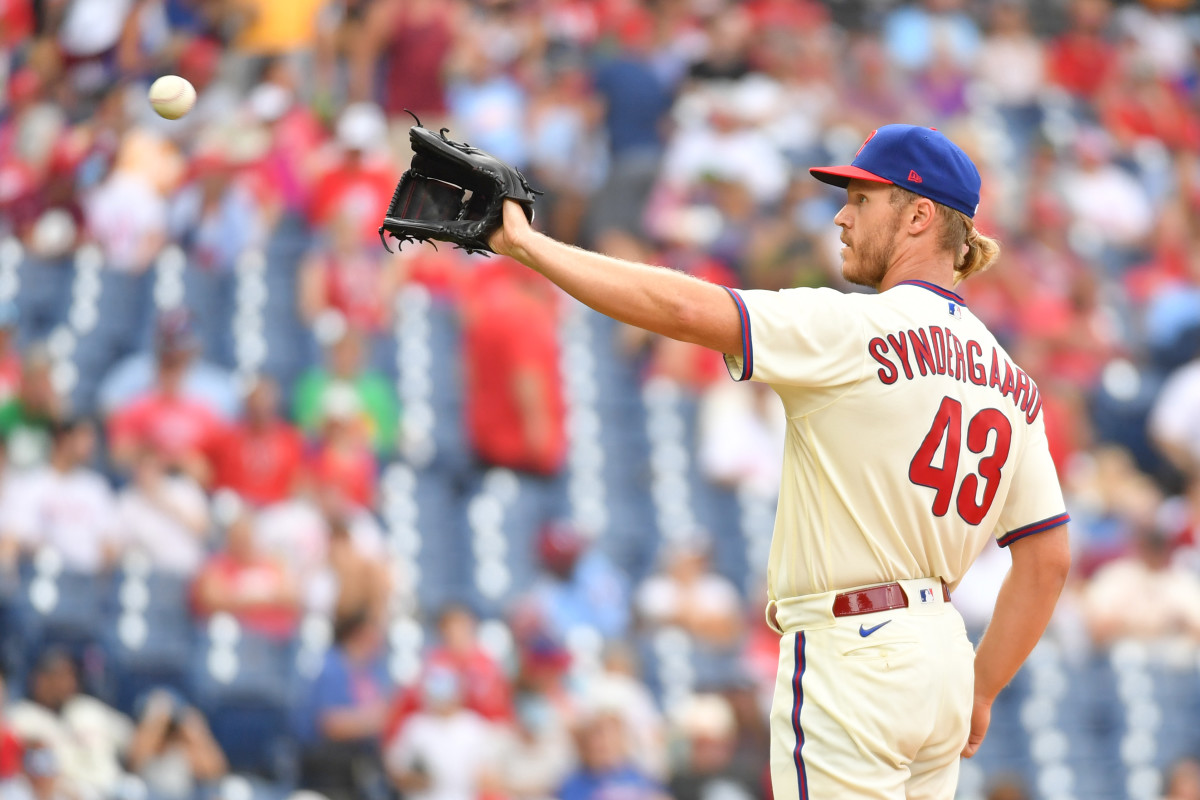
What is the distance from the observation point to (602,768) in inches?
248

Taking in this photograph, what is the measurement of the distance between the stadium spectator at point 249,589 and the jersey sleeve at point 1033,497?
187 inches

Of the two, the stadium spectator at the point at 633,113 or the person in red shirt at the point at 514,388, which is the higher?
the stadium spectator at the point at 633,113

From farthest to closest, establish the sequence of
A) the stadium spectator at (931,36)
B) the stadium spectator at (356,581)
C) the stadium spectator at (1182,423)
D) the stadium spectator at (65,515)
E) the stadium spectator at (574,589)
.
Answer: the stadium spectator at (931,36)
the stadium spectator at (1182,423)
the stadium spectator at (574,589)
the stadium spectator at (65,515)
the stadium spectator at (356,581)

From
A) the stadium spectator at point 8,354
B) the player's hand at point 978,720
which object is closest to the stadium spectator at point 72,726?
the stadium spectator at point 8,354

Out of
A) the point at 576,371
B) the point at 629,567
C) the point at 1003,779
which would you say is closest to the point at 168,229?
the point at 576,371

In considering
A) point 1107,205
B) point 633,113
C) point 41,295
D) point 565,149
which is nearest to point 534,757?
point 41,295

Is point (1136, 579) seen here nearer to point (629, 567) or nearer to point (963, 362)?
point (629, 567)

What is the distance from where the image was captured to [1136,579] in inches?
318

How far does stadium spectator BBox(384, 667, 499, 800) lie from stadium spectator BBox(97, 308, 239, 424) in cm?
203

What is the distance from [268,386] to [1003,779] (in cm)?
407

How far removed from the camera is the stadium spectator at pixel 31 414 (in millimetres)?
7379

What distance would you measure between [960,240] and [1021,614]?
0.70 m

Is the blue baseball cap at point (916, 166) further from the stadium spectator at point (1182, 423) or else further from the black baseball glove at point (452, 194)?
the stadium spectator at point (1182, 423)

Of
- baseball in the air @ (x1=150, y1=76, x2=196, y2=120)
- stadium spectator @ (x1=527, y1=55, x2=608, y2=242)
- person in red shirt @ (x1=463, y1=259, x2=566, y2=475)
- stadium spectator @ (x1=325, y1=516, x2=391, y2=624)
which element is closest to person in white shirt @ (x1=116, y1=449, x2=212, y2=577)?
stadium spectator @ (x1=325, y1=516, x2=391, y2=624)
